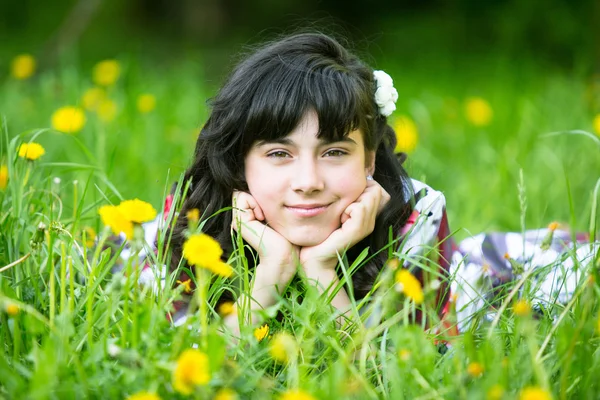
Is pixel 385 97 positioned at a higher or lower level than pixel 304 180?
higher

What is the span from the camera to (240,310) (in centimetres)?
157

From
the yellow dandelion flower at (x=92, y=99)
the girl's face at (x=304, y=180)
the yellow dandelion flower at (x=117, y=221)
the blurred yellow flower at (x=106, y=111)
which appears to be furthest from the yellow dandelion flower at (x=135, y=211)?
the yellow dandelion flower at (x=92, y=99)

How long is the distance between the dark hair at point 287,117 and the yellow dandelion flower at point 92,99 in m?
1.53

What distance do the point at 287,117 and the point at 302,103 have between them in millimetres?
49

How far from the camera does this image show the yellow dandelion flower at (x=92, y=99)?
353 centimetres

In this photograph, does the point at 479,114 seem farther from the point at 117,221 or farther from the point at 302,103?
the point at 117,221

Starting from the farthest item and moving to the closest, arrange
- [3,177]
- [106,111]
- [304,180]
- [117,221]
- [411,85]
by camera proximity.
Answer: [411,85] → [106,111] → [3,177] → [304,180] → [117,221]

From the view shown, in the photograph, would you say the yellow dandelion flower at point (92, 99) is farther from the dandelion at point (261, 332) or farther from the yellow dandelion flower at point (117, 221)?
the yellow dandelion flower at point (117, 221)

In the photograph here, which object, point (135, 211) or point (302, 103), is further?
point (302, 103)

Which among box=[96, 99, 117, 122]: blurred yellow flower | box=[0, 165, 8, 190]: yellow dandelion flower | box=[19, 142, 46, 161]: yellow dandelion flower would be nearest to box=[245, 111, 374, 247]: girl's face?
box=[19, 142, 46, 161]: yellow dandelion flower

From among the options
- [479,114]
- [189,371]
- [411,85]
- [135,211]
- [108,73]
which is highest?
[135,211]

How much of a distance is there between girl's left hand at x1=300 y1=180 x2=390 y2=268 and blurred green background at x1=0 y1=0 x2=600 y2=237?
347mm

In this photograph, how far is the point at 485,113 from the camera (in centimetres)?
392

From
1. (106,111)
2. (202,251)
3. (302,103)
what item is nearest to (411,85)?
(106,111)
